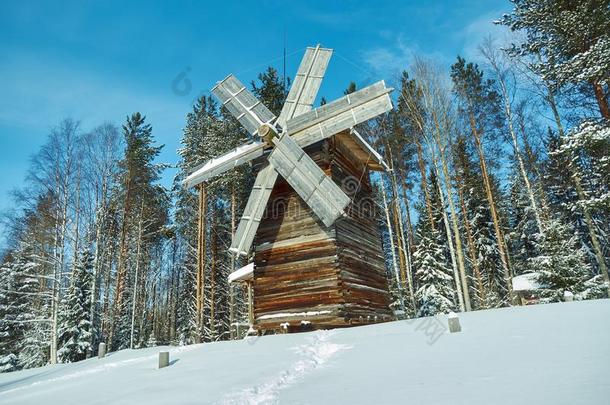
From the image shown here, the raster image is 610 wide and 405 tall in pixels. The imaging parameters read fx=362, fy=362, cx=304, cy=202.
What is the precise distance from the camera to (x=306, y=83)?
1338cm

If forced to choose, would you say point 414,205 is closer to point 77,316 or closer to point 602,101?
point 602,101

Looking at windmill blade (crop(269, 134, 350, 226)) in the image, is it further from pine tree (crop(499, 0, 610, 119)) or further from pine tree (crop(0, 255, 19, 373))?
pine tree (crop(0, 255, 19, 373))

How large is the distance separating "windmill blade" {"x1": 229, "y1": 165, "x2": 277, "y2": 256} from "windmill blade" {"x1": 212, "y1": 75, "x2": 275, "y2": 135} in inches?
82.2

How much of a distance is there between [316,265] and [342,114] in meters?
4.87

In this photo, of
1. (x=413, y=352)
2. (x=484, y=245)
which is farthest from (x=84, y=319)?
(x=484, y=245)

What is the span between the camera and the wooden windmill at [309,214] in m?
10.8

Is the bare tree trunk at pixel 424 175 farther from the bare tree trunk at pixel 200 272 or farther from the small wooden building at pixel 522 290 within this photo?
the bare tree trunk at pixel 200 272

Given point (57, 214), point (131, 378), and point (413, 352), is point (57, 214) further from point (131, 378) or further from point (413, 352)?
point (413, 352)

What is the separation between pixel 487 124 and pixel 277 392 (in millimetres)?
20368

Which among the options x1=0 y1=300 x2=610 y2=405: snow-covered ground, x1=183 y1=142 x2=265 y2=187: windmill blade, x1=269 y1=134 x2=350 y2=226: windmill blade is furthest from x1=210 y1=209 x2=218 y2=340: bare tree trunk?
x1=0 y1=300 x2=610 y2=405: snow-covered ground

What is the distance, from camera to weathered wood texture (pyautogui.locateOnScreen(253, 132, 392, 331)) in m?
10.8

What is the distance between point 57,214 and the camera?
19469 mm

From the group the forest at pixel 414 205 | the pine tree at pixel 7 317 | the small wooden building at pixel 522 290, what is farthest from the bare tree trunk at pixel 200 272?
the small wooden building at pixel 522 290

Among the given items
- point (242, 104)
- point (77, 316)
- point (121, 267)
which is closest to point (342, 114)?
point (242, 104)
